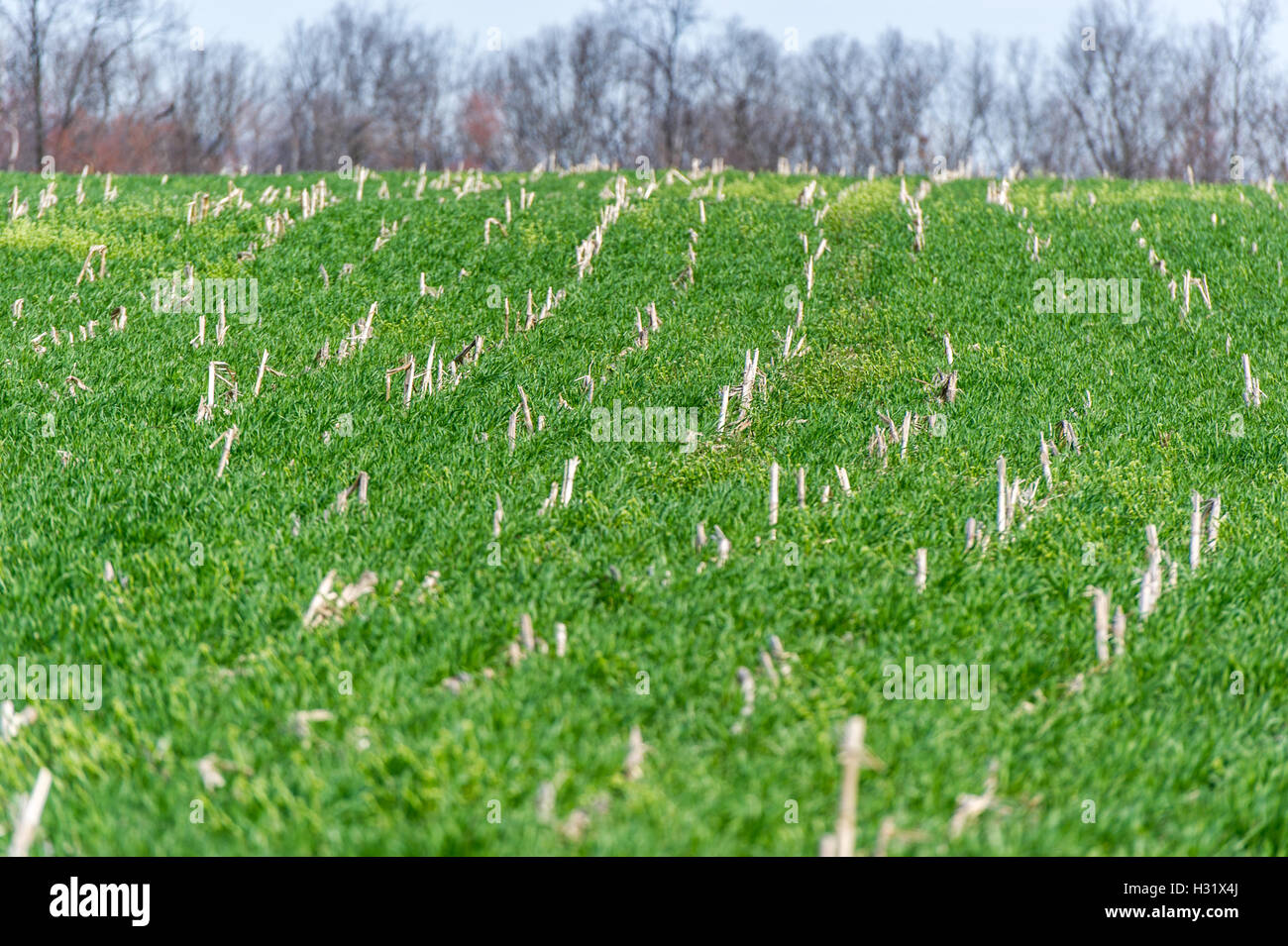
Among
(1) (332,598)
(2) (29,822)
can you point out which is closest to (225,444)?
(1) (332,598)

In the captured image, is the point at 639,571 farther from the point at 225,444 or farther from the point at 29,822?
the point at 225,444

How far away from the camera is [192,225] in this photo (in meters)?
12.7

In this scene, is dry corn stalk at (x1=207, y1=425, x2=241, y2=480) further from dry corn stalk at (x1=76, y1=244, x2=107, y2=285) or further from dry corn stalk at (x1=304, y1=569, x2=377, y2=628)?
dry corn stalk at (x1=76, y1=244, x2=107, y2=285)

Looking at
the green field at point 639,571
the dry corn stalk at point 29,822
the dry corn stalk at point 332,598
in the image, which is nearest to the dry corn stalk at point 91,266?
the green field at point 639,571

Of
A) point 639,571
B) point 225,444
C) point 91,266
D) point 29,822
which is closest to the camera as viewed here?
point 29,822

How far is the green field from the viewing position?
9.88 feet

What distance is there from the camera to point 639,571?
15.4ft

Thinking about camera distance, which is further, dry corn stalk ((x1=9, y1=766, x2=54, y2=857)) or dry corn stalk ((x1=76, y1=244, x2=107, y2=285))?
dry corn stalk ((x1=76, y1=244, x2=107, y2=285))

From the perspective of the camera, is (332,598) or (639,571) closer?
(332,598)

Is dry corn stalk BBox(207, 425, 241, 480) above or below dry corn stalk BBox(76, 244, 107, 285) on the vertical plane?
below

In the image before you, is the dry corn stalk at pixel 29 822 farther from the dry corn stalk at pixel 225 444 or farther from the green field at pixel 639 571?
the dry corn stalk at pixel 225 444

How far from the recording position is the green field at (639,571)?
3.01 metres

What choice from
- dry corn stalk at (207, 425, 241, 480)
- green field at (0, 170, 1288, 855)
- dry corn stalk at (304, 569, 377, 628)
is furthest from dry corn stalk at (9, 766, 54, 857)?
dry corn stalk at (207, 425, 241, 480)
